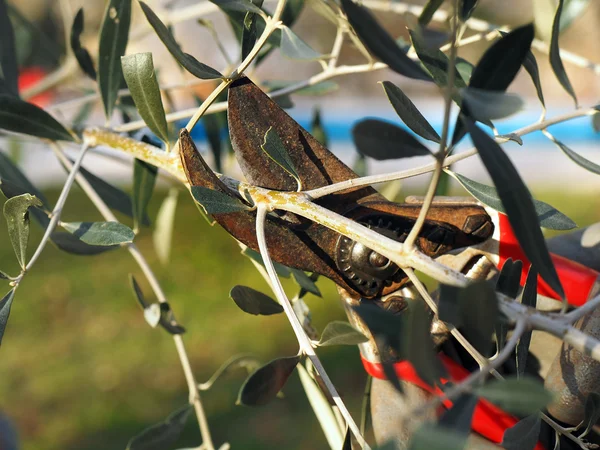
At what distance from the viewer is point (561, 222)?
586 mm

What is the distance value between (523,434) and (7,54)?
30.2 inches

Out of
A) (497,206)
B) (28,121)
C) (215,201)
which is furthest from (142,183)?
(497,206)

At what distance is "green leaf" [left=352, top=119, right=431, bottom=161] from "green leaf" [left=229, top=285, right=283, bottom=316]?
20 cm

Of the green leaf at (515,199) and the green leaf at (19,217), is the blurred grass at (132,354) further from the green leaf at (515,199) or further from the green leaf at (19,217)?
the green leaf at (515,199)

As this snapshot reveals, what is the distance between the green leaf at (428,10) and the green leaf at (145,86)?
1.01ft

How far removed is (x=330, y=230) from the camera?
617 mm

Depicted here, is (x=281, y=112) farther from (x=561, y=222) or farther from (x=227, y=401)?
(x=227, y=401)

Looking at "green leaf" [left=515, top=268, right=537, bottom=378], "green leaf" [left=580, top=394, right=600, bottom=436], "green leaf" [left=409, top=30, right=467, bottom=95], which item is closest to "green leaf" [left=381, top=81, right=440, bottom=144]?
"green leaf" [left=409, top=30, right=467, bottom=95]

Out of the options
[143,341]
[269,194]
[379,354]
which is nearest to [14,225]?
[269,194]

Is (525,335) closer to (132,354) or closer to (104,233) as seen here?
(104,233)

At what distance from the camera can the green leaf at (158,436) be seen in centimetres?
75

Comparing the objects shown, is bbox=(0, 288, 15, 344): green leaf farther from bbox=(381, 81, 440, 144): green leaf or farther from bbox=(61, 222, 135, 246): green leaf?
bbox=(381, 81, 440, 144): green leaf

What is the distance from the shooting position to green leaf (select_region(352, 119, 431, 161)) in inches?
16.6

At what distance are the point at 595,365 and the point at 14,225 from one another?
1.74 feet
